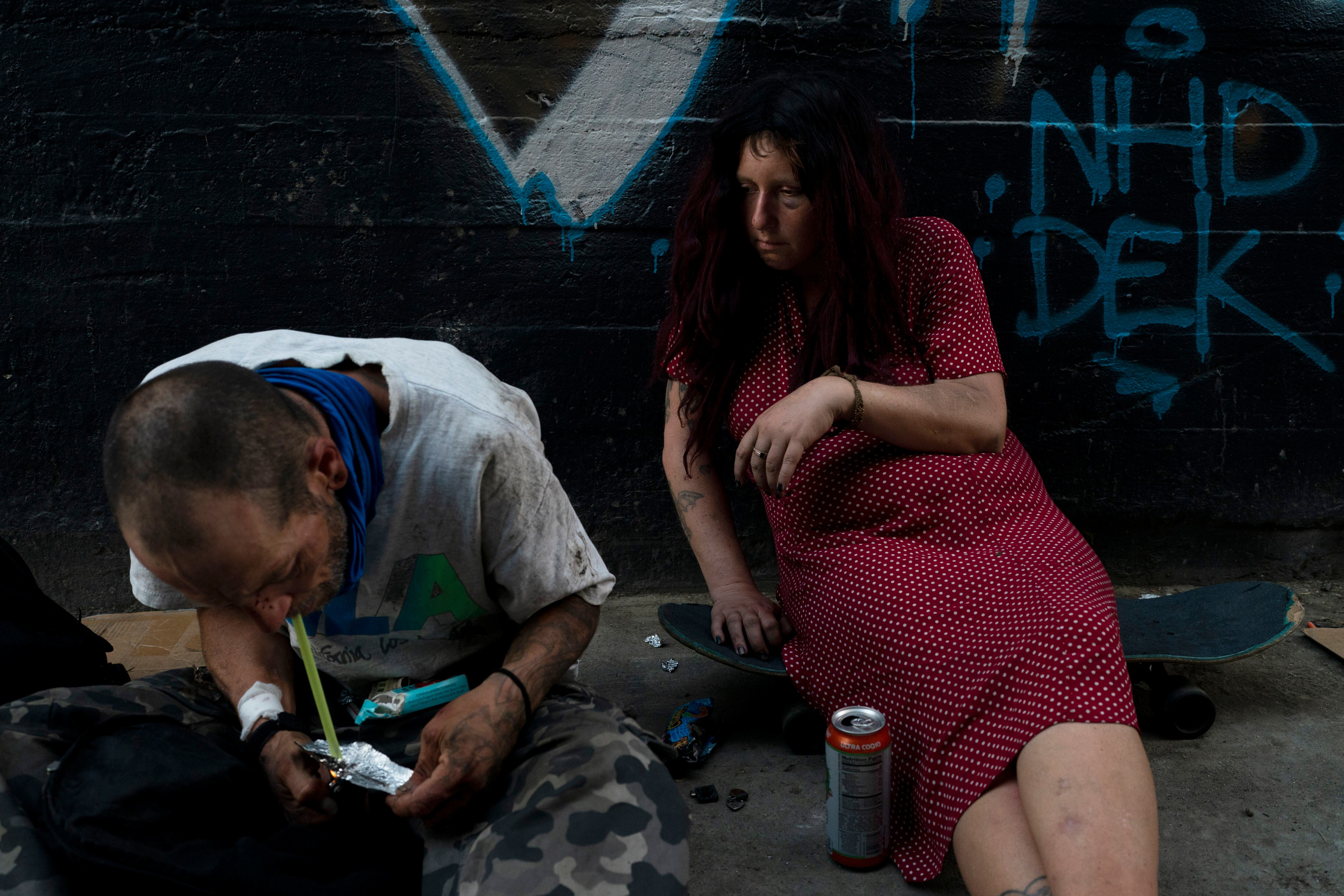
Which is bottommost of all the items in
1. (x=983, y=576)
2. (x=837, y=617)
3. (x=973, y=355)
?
(x=837, y=617)

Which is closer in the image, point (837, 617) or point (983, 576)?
point (983, 576)

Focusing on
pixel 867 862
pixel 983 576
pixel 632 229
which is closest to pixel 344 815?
pixel 867 862

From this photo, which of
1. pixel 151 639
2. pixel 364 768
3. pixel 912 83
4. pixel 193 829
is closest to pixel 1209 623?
pixel 912 83

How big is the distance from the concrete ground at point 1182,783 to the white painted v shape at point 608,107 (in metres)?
1.32

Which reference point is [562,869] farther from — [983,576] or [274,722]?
[983,576]

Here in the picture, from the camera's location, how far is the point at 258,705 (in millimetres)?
1609

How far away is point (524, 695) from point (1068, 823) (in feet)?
2.76

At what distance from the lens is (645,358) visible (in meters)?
2.99

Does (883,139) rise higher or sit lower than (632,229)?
higher

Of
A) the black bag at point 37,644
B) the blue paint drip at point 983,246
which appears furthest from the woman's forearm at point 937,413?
the black bag at point 37,644

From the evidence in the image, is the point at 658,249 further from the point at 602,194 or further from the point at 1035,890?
the point at 1035,890

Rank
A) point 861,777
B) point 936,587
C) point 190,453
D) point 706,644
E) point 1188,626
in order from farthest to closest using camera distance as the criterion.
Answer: point 1188,626, point 706,644, point 936,587, point 861,777, point 190,453

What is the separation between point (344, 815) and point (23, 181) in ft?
7.25

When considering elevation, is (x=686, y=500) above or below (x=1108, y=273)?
below
